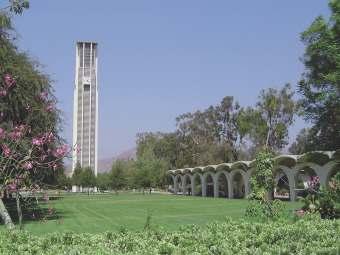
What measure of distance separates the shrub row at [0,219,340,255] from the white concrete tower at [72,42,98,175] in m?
133

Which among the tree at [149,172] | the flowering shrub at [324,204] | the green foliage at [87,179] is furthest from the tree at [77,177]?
the flowering shrub at [324,204]

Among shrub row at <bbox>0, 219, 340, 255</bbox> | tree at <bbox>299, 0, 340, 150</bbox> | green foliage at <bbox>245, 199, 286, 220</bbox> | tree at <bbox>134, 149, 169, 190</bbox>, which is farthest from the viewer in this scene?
tree at <bbox>134, 149, 169, 190</bbox>

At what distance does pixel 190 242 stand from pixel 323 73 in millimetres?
32638

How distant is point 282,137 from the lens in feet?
212

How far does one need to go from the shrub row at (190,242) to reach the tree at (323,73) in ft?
89.6

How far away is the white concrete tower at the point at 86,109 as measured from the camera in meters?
144

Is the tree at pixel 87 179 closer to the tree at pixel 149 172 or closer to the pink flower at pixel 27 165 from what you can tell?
the tree at pixel 149 172

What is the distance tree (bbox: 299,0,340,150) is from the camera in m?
34.3

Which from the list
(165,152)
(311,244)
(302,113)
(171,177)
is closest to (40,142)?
(311,244)

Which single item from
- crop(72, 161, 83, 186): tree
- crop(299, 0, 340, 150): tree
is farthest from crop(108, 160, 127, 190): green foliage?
crop(299, 0, 340, 150): tree

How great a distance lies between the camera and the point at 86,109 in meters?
144

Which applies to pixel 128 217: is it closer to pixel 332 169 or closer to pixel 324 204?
pixel 324 204

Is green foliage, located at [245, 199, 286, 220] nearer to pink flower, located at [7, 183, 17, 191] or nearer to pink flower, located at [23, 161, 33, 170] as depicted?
pink flower, located at [23, 161, 33, 170]

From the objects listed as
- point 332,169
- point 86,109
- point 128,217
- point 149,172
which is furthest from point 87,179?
point 128,217
